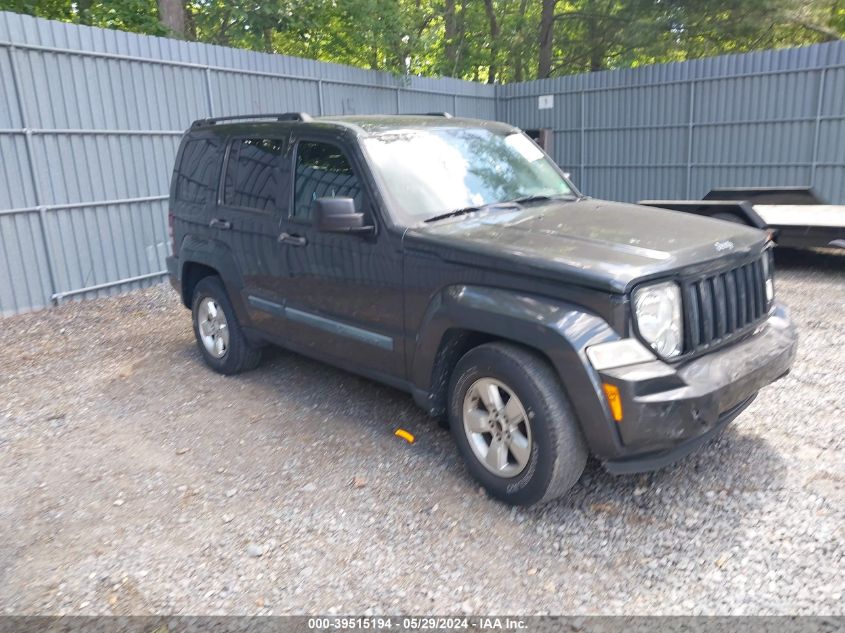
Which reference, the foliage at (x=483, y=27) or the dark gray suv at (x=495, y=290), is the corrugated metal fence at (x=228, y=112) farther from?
the dark gray suv at (x=495, y=290)

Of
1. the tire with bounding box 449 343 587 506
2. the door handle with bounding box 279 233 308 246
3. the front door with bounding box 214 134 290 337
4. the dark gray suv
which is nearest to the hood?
the dark gray suv

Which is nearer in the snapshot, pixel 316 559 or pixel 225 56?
pixel 316 559

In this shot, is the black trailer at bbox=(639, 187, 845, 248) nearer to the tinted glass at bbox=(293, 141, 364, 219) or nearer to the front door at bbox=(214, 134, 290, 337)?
the tinted glass at bbox=(293, 141, 364, 219)

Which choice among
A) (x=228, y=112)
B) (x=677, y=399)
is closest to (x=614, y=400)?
(x=677, y=399)

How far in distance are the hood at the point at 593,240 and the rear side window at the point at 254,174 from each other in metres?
1.54

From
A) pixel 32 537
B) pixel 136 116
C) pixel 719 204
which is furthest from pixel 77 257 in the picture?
pixel 719 204

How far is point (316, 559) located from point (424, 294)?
1.48 metres

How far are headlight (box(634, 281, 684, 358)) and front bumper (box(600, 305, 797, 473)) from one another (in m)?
0.10

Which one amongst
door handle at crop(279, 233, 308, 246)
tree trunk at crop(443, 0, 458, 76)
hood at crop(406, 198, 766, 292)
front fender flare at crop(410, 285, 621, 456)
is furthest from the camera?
tree trunk at crop(443, 0, 458, 76)

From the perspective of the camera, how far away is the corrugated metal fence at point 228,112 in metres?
8.12

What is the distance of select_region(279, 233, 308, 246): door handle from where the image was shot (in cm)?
461

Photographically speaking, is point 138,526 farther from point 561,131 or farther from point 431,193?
point 561,131

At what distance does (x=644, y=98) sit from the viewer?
14.0 m

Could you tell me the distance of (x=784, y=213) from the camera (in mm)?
9266
